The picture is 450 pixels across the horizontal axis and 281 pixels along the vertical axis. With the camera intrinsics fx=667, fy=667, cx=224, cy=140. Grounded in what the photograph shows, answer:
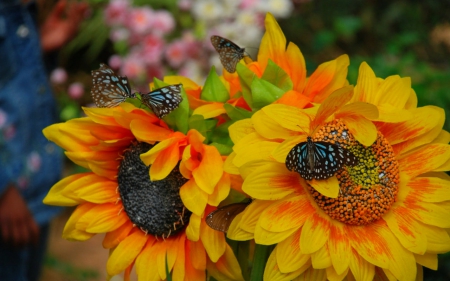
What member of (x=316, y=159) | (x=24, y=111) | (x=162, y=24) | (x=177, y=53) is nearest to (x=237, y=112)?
(x=316, y=159)

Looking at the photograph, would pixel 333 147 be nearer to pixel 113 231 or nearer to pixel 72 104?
pixel 113 231

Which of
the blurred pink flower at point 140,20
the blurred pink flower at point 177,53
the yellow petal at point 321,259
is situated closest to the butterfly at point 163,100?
the yellow petal at point 321,259

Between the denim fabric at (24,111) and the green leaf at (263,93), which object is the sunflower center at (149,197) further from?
the denim fabric at (24,111)

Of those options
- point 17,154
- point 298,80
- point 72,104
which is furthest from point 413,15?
point 298,80

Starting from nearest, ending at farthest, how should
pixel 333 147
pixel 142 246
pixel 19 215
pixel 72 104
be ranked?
1. pixel 333 147
2. pixel 142 246
3. pixel 19 215
4. pixel 72 104

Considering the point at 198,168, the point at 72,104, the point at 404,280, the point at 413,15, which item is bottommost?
the point at 72,104

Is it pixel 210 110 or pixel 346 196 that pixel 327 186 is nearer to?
pixel 346 196

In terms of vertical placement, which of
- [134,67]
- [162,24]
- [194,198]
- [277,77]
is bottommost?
[134,67]
